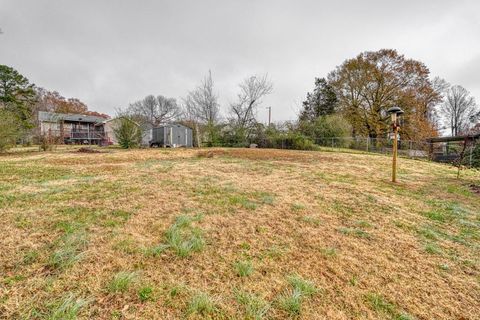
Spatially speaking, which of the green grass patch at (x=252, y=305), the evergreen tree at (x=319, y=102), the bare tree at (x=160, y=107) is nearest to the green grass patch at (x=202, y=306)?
the green grass patch at (x=252, y=305)

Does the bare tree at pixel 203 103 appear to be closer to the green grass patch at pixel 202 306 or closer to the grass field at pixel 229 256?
the grass field at pixel 229 256

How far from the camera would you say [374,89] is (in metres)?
22.0

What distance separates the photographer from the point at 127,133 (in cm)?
1482

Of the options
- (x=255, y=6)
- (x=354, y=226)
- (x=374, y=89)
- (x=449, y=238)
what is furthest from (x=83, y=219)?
(x=374, y=89)

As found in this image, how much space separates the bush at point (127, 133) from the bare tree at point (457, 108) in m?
43.5

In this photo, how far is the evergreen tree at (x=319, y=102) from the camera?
26.8 m

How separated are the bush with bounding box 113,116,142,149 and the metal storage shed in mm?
6422

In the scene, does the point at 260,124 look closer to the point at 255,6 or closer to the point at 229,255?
the point at 255,6

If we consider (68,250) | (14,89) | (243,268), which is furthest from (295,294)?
(14,89)

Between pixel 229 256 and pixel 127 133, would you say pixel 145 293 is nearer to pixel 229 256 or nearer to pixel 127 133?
pixel 229 256

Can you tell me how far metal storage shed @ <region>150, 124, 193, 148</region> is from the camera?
72.3 ft

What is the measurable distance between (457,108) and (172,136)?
44.9 meters

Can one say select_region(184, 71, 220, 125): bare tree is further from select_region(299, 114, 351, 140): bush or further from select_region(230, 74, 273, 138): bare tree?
select_region(299, 114, 351, 140): bush

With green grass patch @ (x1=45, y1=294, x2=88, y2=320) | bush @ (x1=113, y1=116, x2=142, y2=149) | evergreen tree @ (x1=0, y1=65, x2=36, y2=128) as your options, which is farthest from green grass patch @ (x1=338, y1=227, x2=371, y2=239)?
evergreen tree @ (x1=0, y1=65, x2=36, y2=128)
